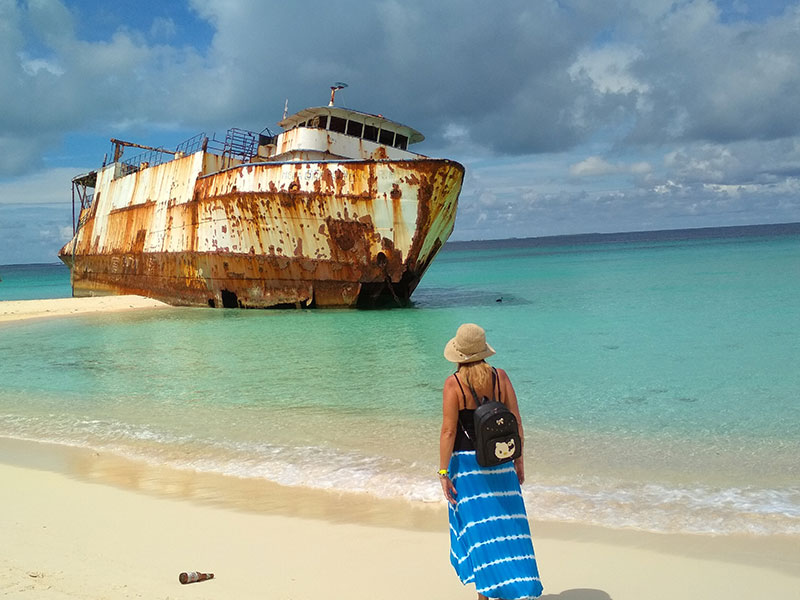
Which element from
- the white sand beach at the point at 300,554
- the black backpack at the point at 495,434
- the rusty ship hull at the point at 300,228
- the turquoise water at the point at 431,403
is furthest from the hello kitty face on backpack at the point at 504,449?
the rusty ship hull at the point at 300,228

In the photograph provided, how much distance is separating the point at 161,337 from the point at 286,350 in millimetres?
3719

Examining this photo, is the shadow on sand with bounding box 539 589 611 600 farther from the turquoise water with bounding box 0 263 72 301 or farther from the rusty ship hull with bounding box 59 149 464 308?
the turquoise water with bounding box 0 263 72 301

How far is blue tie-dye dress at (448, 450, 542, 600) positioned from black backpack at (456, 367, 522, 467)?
0.09 metres

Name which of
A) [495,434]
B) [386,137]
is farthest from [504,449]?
[386,137]

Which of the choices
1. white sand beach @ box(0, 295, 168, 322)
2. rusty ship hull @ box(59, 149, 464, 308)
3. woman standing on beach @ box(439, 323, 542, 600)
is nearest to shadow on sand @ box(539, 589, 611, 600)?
woman standing on beach @ box(439, 323, 542, 600)

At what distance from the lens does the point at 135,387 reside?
8.20 metres

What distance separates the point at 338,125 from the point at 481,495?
14.6 meters

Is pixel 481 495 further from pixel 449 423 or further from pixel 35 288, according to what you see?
pixel 35 288

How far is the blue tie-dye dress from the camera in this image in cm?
235

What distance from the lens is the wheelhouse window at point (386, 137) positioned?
16.4 metres

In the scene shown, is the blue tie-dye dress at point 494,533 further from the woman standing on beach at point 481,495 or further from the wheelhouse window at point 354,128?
the wheelhouse window at point 354,128

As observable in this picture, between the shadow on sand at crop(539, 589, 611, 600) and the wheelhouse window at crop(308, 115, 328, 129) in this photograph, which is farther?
the wheelhouse window at crop(308, 115, 328, 129)

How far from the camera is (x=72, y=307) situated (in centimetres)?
2050

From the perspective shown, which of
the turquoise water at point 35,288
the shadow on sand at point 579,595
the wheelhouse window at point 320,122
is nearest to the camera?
the shadow on sand at point 579,595
